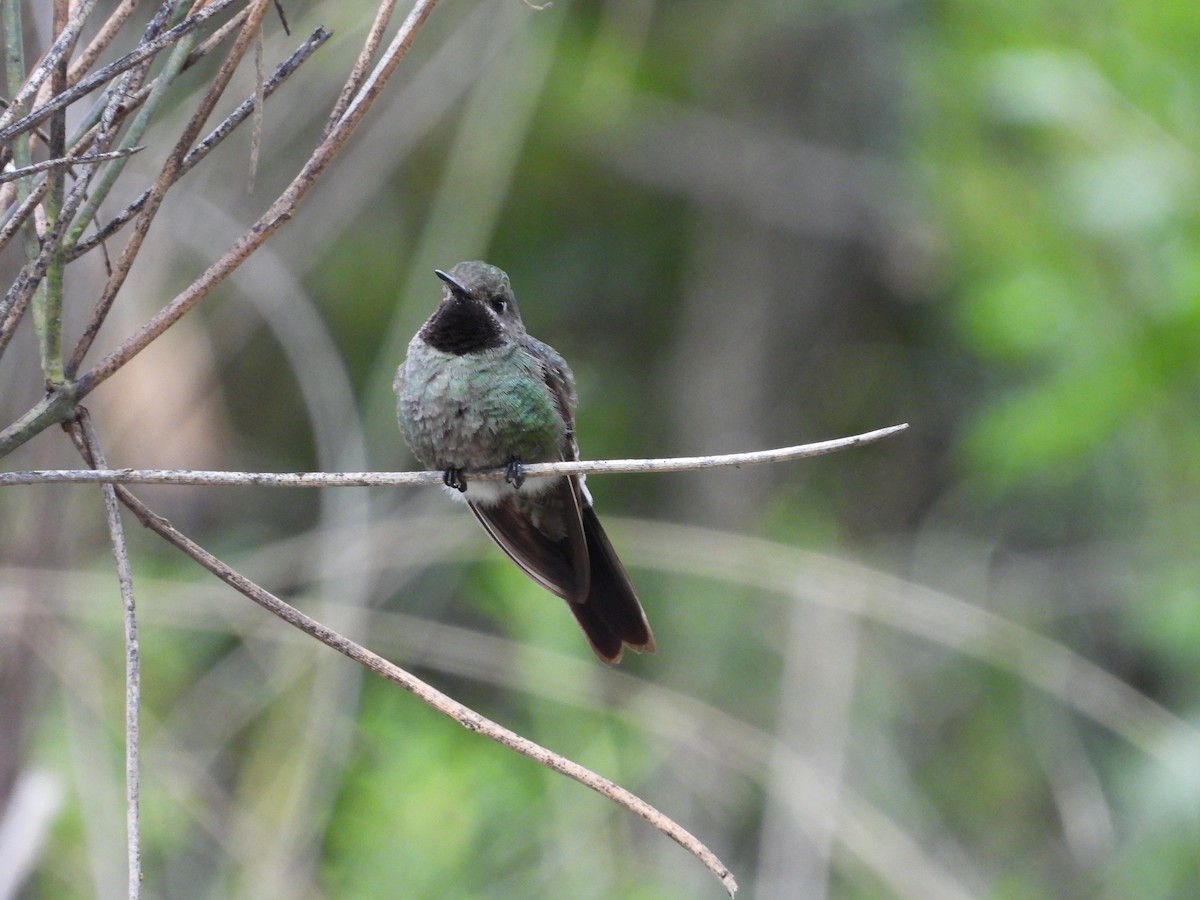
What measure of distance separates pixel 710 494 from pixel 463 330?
4039mm

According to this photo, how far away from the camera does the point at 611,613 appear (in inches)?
123

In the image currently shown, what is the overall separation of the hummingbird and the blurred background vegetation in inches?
31.2

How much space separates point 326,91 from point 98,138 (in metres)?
3.30

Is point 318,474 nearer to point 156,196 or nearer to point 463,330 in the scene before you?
point 156,196

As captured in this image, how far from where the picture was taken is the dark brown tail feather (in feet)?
10.00

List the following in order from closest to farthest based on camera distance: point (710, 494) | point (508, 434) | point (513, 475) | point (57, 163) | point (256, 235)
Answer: point (57, 163) → point (256, 235) → point (513, 475) → point (508, 434) → point (710, 494)

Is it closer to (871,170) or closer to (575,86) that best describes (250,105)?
(575,86)

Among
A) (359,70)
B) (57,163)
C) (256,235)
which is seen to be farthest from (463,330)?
(57,163)

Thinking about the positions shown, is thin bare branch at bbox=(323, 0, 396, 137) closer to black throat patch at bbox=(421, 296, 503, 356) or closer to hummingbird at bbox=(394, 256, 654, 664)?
hummingbird at bbox=(394, 256, 654, 664)

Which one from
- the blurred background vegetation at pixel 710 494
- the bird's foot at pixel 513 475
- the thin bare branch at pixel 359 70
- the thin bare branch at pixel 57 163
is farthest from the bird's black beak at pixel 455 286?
the thin bare branch at pixel 57 163

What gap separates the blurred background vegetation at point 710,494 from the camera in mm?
4371

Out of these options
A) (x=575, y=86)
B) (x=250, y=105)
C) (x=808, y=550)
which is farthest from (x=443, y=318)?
(x=575, y=86)

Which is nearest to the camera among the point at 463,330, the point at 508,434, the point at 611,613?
the point at 611,613

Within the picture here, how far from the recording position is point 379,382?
5.55m
